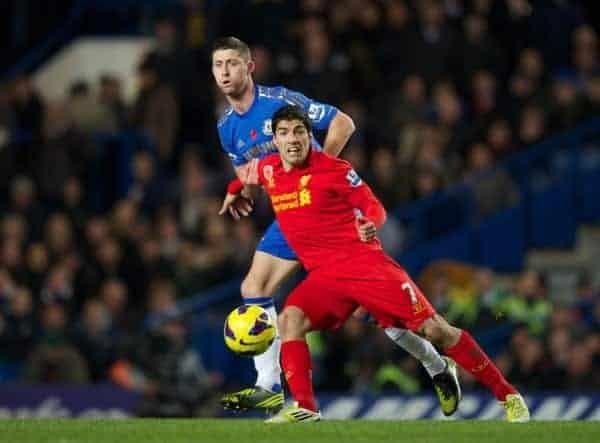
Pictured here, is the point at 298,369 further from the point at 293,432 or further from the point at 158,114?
the point at 158,114

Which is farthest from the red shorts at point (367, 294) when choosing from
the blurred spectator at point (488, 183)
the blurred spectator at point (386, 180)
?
the blurred spectator at point (488, 183)

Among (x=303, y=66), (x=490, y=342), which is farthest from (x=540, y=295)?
(x=303, y=66)

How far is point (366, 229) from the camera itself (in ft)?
39.9

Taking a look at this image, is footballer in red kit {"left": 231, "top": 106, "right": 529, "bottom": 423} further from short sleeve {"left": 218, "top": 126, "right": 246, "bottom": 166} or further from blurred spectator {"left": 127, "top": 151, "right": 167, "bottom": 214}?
blurred spectator {"left": 127, "top": 151, "right": 167, "bottom": 214}

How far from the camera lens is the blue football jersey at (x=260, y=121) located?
13.3 metres

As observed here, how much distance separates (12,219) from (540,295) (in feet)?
16.2

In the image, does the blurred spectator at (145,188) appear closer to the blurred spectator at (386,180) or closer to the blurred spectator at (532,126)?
the blurred spectator at (386,180)

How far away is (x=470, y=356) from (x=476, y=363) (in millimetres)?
66

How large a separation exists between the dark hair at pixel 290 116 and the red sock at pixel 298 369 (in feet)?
4.18

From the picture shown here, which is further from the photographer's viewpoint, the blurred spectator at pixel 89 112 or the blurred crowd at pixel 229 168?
the blurred spectator at pixel 89 112

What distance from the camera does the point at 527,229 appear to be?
21.0m

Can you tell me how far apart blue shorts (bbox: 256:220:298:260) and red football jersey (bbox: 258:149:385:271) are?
31 centimetres

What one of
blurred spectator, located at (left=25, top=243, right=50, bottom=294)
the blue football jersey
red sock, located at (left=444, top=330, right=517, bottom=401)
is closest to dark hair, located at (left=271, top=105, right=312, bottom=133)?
the blue football jersey

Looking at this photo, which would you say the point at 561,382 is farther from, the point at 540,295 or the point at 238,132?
the point at 238,132
